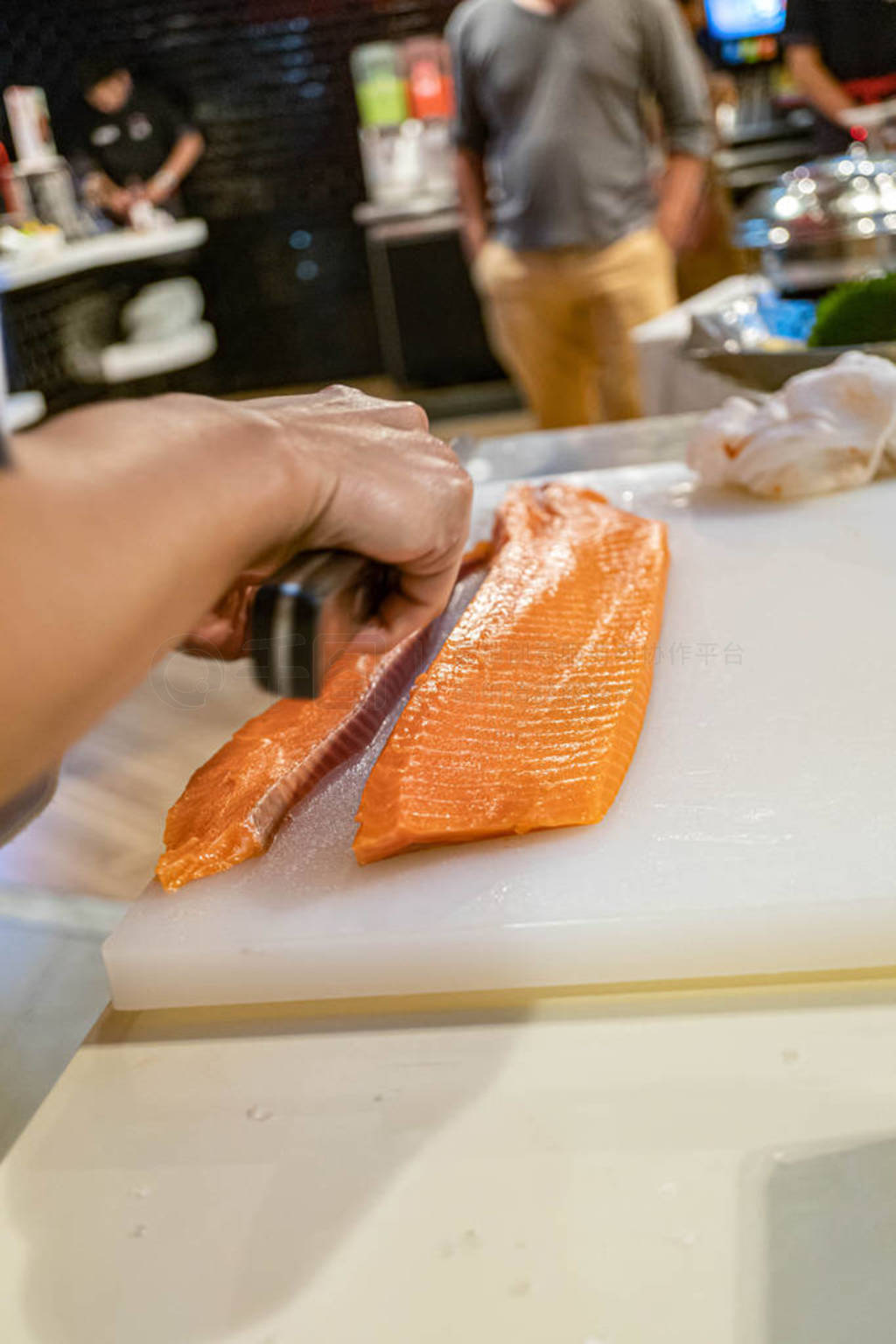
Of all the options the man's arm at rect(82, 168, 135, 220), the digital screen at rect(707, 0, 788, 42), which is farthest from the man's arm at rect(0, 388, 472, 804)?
the man's arm at rect(82, 168, 135, 220)

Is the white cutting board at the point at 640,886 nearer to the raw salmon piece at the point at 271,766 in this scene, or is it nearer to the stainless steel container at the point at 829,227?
the raw salmon piece at the point at 271,766

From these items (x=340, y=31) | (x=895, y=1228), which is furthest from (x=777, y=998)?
(x=340, y=31)

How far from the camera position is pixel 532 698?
118 cm

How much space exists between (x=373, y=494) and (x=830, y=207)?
177 centimetres

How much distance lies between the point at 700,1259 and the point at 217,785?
59 cm

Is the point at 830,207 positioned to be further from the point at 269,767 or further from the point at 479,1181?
the point at 479,1181

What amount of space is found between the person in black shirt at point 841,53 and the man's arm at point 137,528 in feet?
10.7

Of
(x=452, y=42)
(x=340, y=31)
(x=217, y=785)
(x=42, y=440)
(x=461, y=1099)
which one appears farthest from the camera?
(x=340, y=31)

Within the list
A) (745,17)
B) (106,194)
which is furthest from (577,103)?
(106,194)

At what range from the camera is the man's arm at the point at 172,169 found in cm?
733

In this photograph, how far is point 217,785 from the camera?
109 cm

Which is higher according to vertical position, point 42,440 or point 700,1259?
point 42,440

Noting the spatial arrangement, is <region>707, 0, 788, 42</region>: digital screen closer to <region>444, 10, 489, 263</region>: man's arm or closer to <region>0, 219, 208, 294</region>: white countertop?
<region>0, 219, 208, 294</region>: white countertop

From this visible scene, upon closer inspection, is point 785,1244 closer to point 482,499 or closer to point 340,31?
point 482,499
